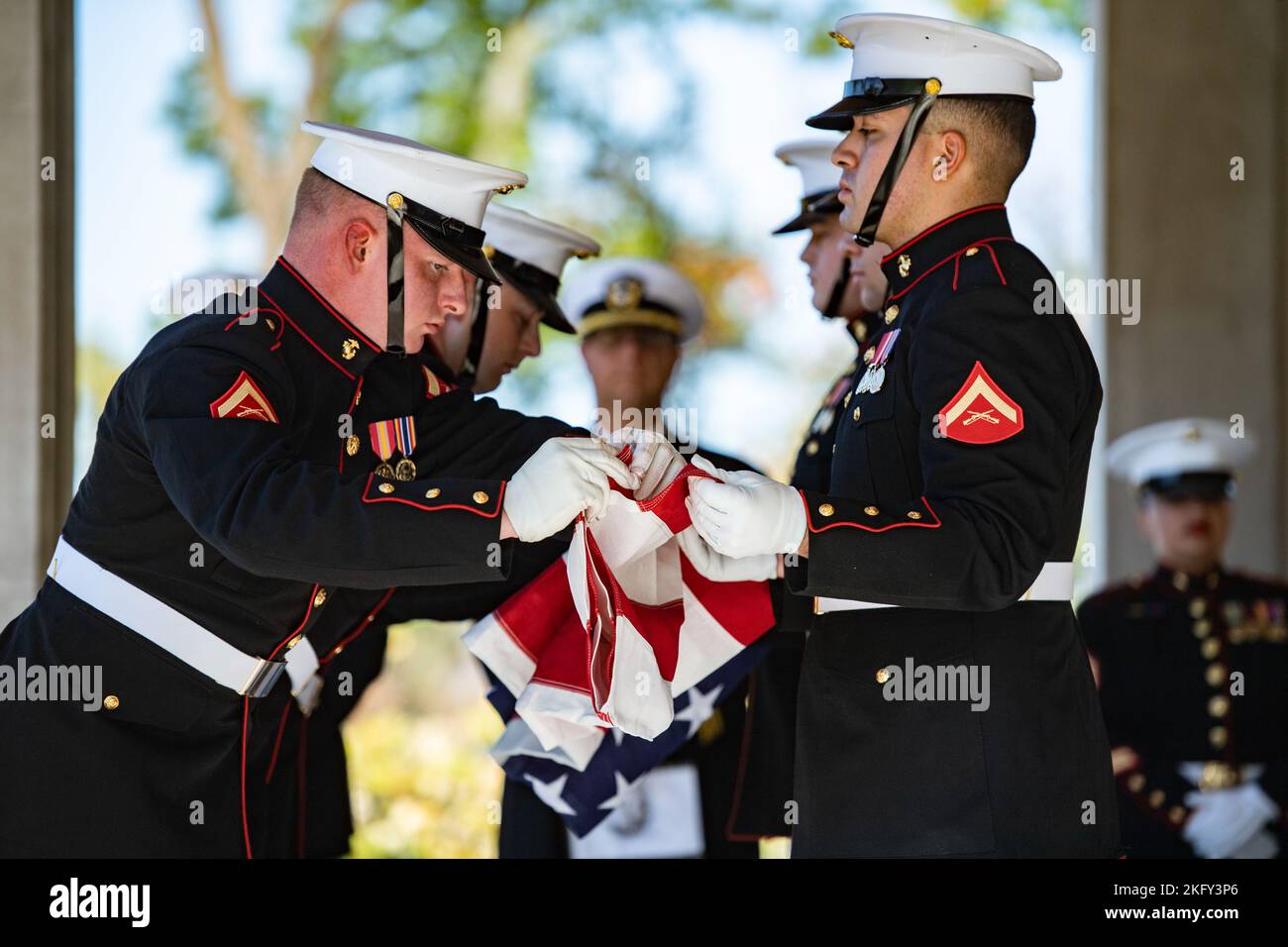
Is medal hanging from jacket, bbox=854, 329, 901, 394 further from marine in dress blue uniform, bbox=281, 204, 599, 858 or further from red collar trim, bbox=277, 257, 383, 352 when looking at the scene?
red collar trim, bbox=277, 257, 383, 352

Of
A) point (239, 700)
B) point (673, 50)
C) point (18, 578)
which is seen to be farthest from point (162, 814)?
point (673, 50)

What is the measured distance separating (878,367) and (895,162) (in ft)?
1.32

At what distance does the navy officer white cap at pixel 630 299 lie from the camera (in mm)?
5039

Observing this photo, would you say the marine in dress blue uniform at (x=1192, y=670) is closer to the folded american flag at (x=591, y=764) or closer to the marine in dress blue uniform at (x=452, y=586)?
the folded american flag at (x=591, y=764)

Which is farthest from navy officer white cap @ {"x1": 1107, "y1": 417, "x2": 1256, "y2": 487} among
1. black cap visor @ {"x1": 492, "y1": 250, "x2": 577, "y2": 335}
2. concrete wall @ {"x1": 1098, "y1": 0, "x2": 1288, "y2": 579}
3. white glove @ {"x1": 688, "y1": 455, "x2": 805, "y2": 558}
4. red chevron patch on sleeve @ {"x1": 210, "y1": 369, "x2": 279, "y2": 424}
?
red chevron patch on sleeve @ {"x1": 210, "y1": 369, "x2": 279, "y2": 424}

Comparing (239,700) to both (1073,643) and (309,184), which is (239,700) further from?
(1073,643)

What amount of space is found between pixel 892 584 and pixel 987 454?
28cm

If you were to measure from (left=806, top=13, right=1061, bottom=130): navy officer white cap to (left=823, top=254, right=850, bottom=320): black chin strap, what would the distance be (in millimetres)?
1180

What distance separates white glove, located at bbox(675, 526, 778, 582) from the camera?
3.28m

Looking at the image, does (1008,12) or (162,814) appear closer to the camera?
(162,814)

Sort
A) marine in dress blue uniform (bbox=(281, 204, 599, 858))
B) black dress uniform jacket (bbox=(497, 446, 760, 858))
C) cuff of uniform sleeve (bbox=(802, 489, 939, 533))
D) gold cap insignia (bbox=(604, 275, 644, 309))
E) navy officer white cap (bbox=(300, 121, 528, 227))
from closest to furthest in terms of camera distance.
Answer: cuff of uniform sleeve (bbox=(802, 489, 939, 533)) → navy officer white cap (bbox=(300, 121, 528, 227)) → marine in dress blue uniform (bbox=(281, 204, 599, 858)) → black dress uniform jacket (bbox=(497, 446, 760, 858)) → gold cap insignia (bbox=(604, 275, 644, 309))

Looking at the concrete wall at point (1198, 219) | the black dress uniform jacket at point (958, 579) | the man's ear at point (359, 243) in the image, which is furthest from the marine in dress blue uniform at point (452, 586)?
the concrete wall at point (1198, 219)

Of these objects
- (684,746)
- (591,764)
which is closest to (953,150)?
(591,764)

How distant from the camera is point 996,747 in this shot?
9.28ft
